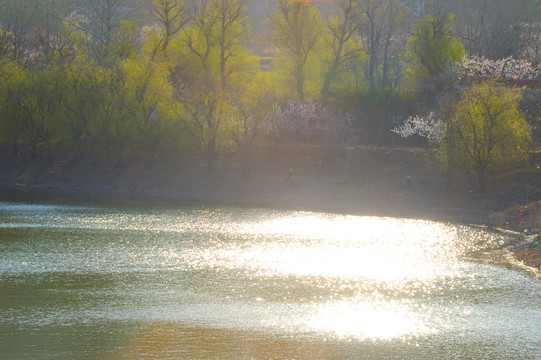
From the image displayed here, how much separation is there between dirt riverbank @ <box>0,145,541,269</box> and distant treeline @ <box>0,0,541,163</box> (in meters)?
2.52

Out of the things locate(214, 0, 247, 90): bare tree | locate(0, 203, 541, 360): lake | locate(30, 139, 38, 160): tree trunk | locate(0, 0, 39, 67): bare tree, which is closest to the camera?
locate(0, 203, 541, 360): lake

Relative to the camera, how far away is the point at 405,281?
20.3m

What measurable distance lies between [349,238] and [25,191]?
93.8 ft

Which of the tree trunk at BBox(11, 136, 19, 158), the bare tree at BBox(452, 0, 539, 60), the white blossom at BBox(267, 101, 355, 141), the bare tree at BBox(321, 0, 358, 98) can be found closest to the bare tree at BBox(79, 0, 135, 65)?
the tree trunk at BBox(11, 136, 19, 158)

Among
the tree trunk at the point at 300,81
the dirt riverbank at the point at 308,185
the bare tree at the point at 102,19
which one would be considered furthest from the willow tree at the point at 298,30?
the dirt riverbank at the point at 308,185

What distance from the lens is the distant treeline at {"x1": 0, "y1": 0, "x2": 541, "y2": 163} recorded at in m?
51.5

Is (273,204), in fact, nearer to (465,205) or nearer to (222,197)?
(222,197)

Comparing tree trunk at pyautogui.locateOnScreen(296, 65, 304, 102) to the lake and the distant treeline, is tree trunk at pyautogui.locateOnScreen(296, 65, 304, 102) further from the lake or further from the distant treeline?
the lake

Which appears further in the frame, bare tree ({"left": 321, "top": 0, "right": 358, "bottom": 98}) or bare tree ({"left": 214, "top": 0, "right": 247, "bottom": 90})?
bare tree ({"left": 214, "top": 0, "right": 247, "bottom": 90})

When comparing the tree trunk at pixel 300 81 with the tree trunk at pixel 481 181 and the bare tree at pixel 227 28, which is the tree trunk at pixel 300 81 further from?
the tree trunk at pixel 481 181

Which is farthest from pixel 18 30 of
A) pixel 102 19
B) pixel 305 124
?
pixel 305 124

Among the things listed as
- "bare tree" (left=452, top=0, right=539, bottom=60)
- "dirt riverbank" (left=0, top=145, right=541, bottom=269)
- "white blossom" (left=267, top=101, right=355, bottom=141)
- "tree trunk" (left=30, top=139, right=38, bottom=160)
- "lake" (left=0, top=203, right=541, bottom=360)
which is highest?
"bare tree" (left=452, top=0, right=539, bottom=60)

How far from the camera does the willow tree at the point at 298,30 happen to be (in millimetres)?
69938

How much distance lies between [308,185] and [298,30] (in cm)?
2954
